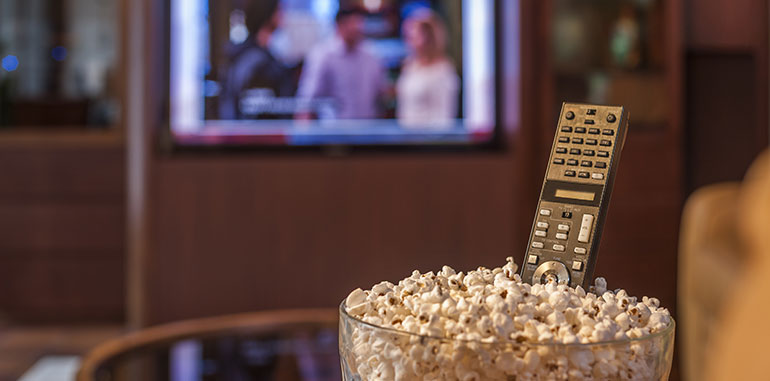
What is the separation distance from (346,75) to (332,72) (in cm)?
5

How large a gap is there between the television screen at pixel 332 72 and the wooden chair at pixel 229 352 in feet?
4.34

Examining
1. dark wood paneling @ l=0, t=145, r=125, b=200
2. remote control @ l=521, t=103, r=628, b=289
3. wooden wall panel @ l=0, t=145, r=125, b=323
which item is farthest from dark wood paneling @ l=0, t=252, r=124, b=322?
remote control @ l=521, t=103, r=628, b=289

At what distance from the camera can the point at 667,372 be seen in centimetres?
46

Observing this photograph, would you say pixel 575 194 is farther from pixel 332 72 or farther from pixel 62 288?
pixel 62 288

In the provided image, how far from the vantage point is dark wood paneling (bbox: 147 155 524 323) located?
2.67 meters

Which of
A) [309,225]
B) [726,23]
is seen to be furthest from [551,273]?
[726,23]

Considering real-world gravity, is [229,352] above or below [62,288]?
above

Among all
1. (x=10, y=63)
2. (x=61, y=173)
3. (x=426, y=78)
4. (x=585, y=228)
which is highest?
(x=10, y=63)

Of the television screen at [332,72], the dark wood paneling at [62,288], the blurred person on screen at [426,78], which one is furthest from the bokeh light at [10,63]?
the blurred person on screen at [426,78]

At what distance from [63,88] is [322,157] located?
1661 millimetres

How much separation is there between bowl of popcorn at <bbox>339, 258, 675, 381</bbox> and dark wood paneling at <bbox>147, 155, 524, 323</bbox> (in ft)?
7.27

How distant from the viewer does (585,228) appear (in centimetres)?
51

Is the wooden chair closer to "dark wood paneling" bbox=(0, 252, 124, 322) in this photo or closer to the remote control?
the remote control

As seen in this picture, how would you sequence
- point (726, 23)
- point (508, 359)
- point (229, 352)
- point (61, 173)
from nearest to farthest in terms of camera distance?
1. point (508, 359)
2. point (229, 352)
3. point (726, 23)
4. point (61, 173)
